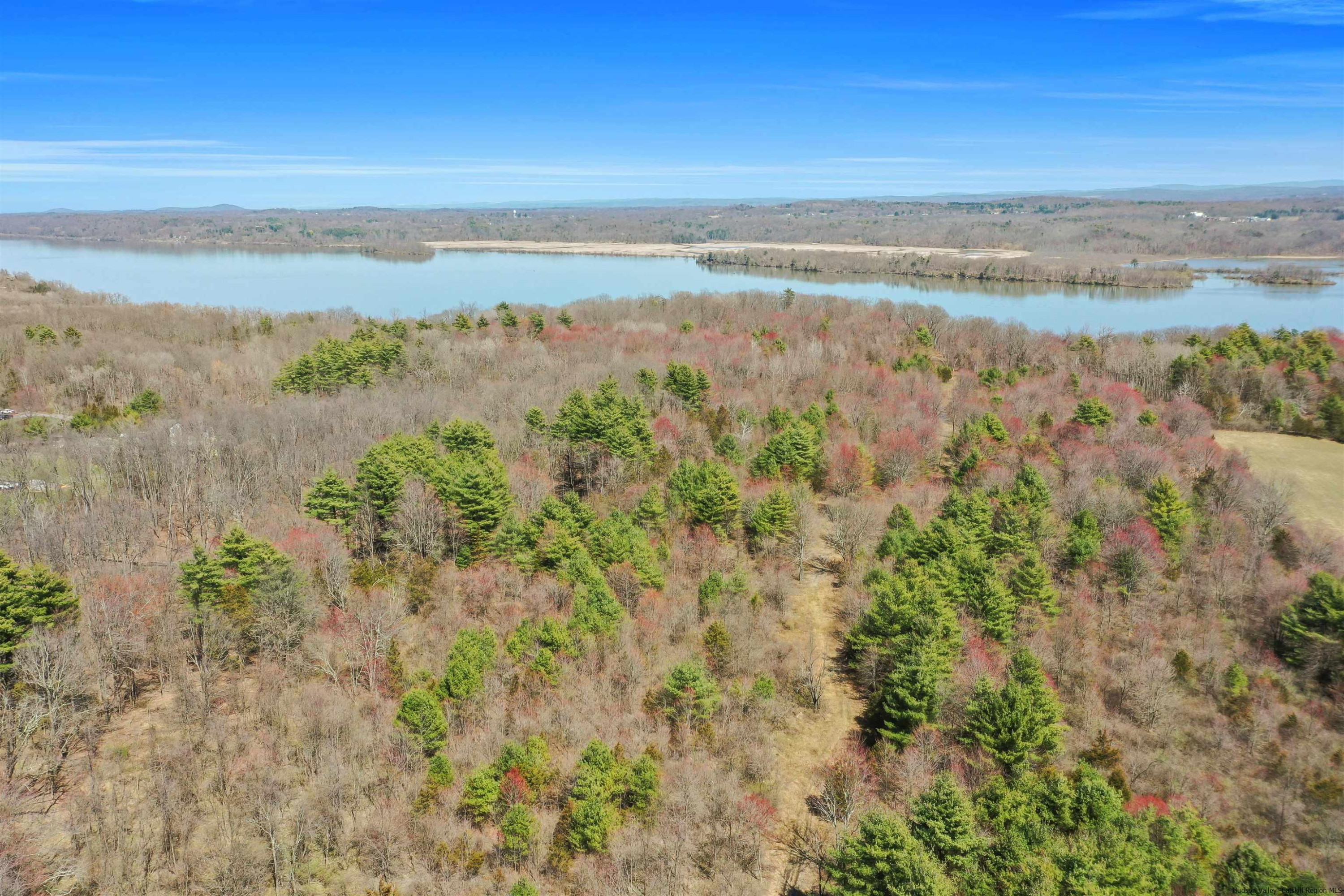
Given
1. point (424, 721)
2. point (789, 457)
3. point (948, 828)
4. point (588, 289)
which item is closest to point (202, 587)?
point (424, 721)

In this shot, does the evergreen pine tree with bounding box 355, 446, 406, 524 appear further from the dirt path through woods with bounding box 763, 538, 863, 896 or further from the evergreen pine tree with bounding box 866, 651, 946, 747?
the evergreen pine tree with bounding box 866, 651, 946, 747

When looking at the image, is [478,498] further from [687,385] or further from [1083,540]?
[1083,540]

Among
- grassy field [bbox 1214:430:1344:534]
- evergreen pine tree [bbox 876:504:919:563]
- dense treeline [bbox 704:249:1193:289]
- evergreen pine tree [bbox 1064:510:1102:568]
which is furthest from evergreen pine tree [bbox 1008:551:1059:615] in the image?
dense treeline [bbox 704:249:1193:289]

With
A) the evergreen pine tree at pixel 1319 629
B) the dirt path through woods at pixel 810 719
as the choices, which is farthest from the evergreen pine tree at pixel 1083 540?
the dirt path through woods at pixel 810 719

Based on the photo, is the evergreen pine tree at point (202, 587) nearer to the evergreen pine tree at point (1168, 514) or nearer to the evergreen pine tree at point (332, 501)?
the evergreen pine tree at point (332, 501)

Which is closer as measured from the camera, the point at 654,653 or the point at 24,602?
the point at 24,602

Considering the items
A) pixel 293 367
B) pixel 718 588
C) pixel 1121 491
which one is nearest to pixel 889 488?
pixel 1121 491
